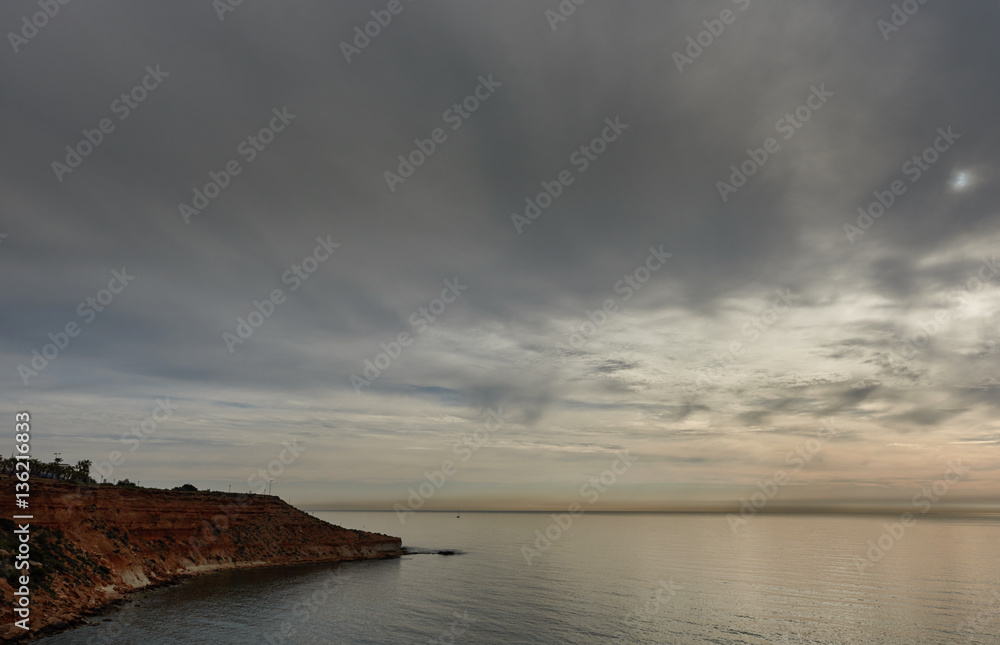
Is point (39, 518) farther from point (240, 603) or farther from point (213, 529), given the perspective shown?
point (213, 529)

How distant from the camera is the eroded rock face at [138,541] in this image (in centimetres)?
5231

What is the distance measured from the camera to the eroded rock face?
5231 centimetres

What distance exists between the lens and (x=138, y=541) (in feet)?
260

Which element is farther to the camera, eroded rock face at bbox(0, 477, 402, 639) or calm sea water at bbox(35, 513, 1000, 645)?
eroded rock face at bbox(0, 477, 402, 639)

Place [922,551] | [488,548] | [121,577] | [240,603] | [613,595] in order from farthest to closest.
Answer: [488,548], [922,551], [613,595], [121,577], [240,603]

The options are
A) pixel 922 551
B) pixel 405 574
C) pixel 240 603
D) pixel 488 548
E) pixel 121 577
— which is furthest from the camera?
pixel 488 548

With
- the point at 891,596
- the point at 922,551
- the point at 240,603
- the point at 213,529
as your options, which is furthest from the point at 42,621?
the point at 922,551

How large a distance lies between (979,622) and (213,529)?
112m

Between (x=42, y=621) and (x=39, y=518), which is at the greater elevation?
(x=39, y=518)

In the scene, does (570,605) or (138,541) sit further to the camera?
(138,541)

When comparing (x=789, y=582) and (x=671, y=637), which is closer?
(x=671, y=637)

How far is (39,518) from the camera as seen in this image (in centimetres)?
6303

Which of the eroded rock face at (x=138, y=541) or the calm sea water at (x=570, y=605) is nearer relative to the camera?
the calm sea water at (x=570, y=605)

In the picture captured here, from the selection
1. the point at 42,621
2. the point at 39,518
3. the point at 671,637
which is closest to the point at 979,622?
the point at 671,637
